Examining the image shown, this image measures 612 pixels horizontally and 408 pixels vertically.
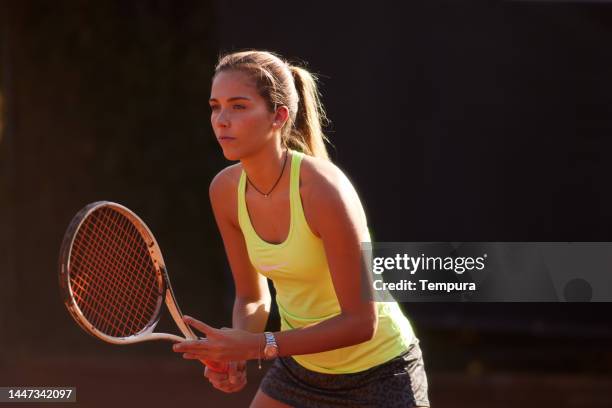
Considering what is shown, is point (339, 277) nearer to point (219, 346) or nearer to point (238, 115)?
point (219, 346)

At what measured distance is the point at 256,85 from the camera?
267 cm

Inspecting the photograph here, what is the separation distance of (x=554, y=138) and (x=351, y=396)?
2797 mm

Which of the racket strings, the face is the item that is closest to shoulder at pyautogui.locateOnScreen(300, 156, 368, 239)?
→ the face

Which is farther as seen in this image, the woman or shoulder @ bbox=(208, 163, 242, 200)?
shoulder @ bbox=(208, 163, 242, 200)

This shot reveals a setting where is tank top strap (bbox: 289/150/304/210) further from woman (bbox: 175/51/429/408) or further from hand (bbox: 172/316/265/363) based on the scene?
hand (bbox: 172/316/265/363)

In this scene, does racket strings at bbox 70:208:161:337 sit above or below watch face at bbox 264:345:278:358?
above

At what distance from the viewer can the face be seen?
2639 mm

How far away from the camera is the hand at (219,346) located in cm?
255

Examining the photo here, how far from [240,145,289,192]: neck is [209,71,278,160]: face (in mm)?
36

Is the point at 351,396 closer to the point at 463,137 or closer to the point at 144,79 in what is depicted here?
the point at 463,137

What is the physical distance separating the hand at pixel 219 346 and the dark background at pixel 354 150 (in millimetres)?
2765

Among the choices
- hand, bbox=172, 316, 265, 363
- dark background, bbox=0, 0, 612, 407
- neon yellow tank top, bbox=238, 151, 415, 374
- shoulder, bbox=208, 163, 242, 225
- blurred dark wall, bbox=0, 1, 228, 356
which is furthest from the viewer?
blurred dark wall, bbox=0, 1, 228, 356

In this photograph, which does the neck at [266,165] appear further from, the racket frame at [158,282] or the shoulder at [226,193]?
the racket frame at [158,282]

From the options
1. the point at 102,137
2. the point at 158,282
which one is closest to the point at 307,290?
the point at 158,282
